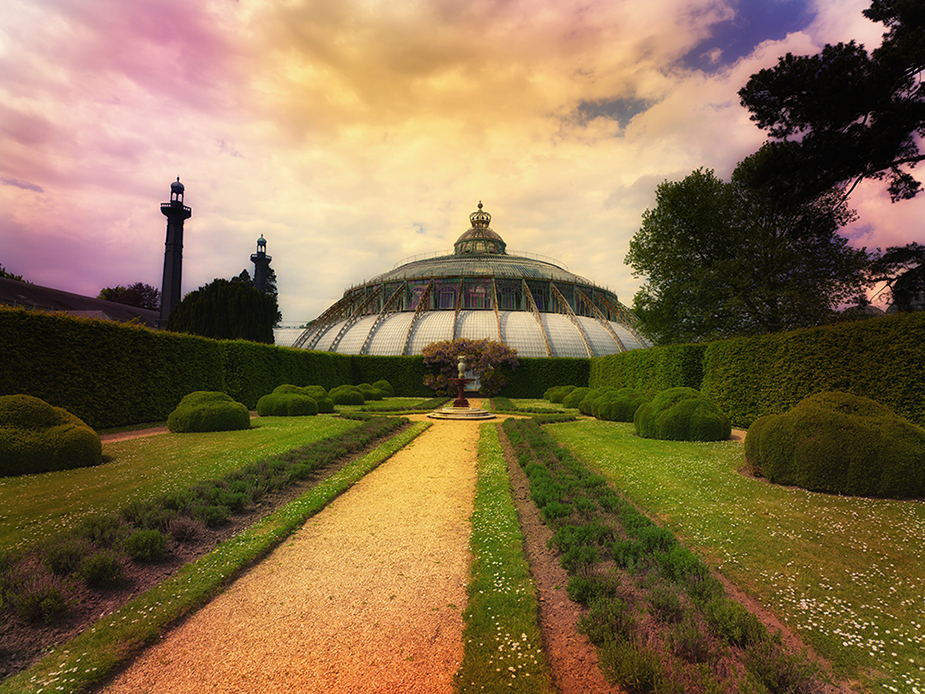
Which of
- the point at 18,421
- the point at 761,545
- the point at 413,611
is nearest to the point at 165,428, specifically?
the point at 18,421

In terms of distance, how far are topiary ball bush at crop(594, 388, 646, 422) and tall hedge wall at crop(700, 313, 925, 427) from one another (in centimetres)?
329

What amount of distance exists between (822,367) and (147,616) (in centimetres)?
1767

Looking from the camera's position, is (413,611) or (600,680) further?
(413,611)

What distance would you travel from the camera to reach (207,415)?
51.2 feet

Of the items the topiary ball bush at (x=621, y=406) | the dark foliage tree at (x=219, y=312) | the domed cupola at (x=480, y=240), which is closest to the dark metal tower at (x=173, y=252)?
the dark foliage tree at (x=219, y=312)

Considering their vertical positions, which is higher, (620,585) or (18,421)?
(18,421)

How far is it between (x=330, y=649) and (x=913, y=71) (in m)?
20.5

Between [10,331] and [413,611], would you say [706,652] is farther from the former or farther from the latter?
[10,331]

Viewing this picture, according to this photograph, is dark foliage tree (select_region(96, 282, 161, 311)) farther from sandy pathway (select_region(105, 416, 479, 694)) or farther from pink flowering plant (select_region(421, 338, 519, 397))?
sandy pathway (select_region(105, 416, 479, 694))

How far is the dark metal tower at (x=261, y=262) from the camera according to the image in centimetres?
7300

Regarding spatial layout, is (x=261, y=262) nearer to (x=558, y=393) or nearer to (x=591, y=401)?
(x=558, y=393)

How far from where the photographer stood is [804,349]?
47.3 ft

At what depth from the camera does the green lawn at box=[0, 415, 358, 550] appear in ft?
21.6

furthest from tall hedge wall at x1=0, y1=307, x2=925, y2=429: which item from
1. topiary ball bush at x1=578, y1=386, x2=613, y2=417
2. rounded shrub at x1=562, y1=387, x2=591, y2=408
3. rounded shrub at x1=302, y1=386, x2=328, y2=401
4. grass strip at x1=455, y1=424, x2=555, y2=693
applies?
grass strip at x1=455, y1=424, x2=555, y2=693
